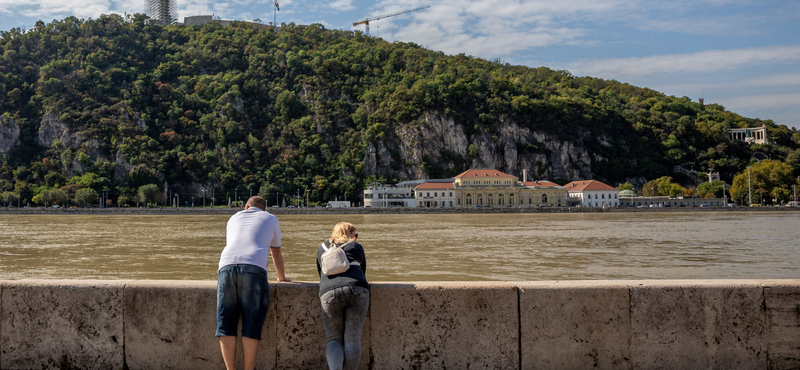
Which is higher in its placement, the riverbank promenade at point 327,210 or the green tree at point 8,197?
the green tree at point 8,197

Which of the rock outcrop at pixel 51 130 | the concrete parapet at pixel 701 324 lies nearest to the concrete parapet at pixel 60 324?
the concrete parapet at pixel 701 324

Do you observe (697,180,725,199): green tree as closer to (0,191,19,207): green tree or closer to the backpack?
the backpack

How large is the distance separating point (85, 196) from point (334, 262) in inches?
4918

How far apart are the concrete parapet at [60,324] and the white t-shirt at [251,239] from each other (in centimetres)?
129

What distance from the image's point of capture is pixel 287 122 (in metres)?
154

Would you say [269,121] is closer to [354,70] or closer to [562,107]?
[354,70]

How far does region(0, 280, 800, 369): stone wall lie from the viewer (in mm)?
5398

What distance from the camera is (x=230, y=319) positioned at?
16.9ft

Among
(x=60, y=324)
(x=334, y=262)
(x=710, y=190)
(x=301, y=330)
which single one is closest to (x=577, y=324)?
(x=334, y=262)

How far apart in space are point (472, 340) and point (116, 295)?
358cm

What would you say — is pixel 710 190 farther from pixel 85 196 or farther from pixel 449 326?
pixel 449 326

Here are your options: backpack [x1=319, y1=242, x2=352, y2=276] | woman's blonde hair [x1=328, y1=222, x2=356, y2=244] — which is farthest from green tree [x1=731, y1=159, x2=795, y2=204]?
backpack [x1=319, y1=242, x2=352, y2=276]

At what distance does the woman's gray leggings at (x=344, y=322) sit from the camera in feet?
16.7

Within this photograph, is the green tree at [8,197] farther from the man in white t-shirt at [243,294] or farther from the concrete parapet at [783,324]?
the concrete parapet at [783,324]
